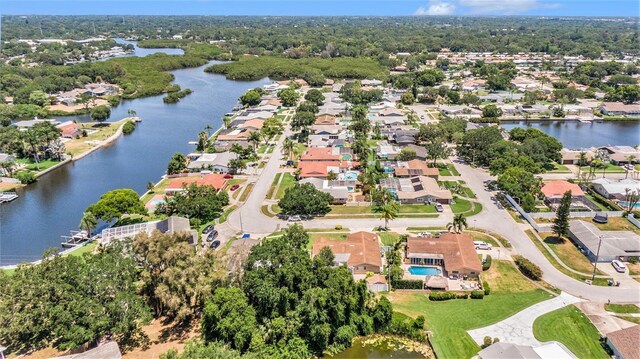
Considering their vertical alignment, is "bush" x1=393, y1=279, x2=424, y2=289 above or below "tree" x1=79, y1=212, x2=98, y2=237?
below

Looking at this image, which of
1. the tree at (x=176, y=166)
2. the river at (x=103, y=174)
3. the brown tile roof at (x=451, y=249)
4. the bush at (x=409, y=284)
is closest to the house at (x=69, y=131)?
the river at (x=103, y=174)

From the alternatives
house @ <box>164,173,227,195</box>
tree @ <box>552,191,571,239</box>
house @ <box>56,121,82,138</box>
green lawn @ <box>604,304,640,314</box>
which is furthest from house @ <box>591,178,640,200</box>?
house @ <box>56,121,82,138</box>

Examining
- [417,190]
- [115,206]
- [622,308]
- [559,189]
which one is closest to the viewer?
[622,308]

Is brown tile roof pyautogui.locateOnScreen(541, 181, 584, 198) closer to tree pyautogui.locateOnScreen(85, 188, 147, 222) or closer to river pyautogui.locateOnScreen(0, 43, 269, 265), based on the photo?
tree pyautogui.locateOnScreen(85, 188, 147, 222)

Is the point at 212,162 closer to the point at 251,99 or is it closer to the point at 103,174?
the point at 103,174

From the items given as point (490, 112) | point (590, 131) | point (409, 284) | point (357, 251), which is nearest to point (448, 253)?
point (409, 284)

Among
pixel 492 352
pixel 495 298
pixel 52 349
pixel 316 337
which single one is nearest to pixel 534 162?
pixel 495 298
